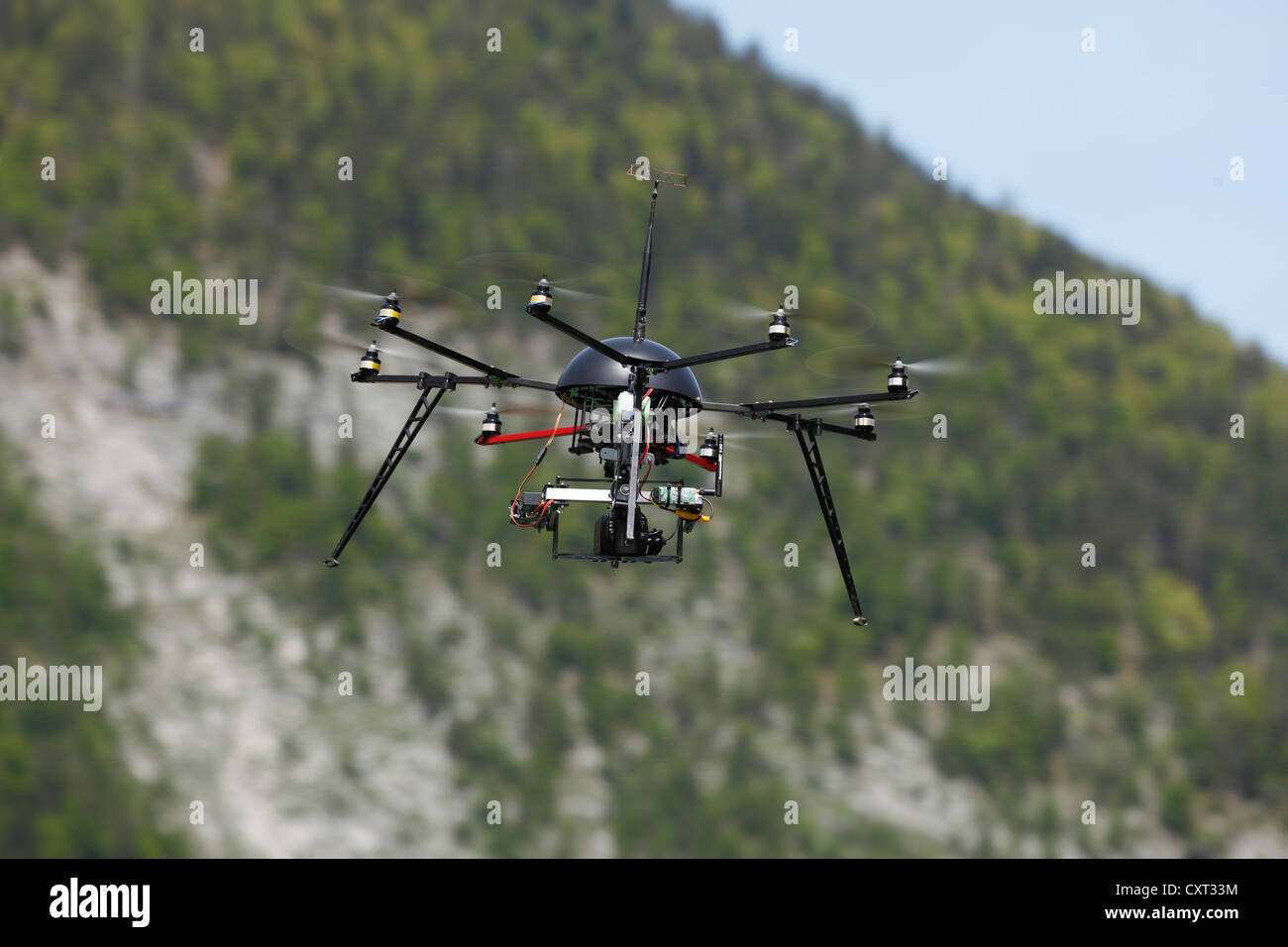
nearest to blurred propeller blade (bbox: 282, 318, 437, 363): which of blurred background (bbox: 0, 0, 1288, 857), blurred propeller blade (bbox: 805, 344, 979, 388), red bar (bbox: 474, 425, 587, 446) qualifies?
red bar (bbox: 474, 425, 587, 446)

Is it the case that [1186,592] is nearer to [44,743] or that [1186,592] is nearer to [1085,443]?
[1085,443]

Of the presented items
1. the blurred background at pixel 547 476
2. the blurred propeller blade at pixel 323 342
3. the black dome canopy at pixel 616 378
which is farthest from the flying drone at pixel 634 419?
the blurred background at pixel 547 476

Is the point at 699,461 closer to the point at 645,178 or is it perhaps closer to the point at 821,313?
the point at 821,313

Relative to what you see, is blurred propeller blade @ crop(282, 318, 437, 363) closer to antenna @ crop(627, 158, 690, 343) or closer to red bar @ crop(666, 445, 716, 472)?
antenna @ crop(627, 158, 690, 343)

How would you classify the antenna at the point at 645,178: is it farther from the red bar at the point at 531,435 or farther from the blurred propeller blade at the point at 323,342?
the blurred propeller blade at the point at 323,342

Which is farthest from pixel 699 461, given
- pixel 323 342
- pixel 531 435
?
pixel 323 342
